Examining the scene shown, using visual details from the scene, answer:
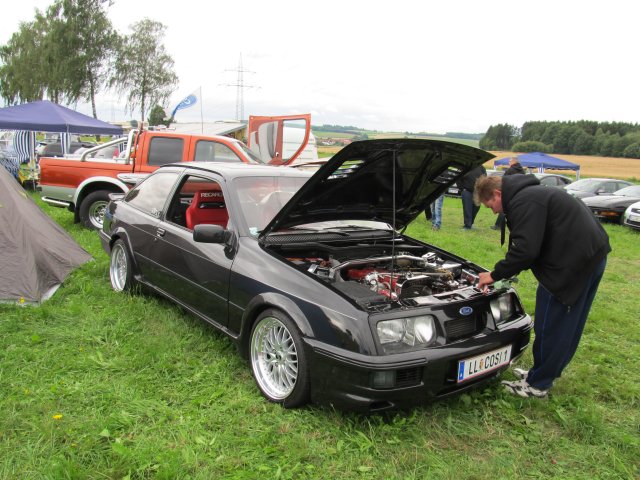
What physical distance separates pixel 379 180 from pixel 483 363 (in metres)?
1.47

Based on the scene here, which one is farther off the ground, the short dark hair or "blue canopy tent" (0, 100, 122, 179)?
"blue canopy tent" (0, 100, 122, 179)

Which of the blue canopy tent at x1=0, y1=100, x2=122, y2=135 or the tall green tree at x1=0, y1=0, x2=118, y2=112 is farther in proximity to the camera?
the tall green tree at x1=0, y1=0, x2=118, y2=112

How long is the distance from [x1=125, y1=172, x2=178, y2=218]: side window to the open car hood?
156cm

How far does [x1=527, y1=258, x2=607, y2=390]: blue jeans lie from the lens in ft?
9.66

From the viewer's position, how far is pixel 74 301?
4.50 metres

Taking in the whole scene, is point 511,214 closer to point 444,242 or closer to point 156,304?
point 156,304

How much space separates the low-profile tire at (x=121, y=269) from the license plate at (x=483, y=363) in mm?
3246

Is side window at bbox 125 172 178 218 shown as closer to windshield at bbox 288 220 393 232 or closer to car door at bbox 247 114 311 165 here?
windshield at bbox 288 220 393 232

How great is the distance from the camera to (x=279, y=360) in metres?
2.94

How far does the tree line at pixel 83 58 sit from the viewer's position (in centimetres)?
3155

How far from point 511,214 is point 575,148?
55.8m

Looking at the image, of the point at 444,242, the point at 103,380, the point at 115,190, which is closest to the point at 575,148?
the point at 444,242

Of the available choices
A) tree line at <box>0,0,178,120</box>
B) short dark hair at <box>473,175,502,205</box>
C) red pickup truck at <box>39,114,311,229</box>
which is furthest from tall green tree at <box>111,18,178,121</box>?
short dark hair at <box>473,175,502,205</box>

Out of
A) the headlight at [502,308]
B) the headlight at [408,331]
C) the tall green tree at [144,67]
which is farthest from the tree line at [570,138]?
the headlight at [408,331]
